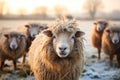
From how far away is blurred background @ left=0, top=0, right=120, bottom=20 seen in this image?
875cm

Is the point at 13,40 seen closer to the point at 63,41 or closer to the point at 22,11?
the point at 63,41

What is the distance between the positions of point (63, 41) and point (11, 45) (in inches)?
102

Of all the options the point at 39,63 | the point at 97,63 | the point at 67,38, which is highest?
the point at 67,38

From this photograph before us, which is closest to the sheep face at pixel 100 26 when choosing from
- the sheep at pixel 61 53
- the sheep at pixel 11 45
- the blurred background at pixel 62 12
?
the blurred background at pixel 62 12

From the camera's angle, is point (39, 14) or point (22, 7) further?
point (22, 7)

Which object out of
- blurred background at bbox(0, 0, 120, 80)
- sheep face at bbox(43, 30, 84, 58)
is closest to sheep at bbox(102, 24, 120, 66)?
blurred background at bbox(0, 0, 120, 80)

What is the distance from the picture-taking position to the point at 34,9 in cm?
917

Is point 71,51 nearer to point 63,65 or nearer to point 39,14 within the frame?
point 63,65

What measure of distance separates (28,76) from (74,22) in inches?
83.7

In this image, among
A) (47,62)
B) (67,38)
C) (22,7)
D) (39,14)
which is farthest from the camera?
(22,7)

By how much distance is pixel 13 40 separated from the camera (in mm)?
5750

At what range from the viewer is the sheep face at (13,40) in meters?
5.72

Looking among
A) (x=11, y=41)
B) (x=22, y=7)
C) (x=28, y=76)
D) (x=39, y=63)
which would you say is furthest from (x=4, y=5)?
(x=39, y=63)

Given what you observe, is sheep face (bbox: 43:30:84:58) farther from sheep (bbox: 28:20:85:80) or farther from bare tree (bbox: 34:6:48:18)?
bare tree (bbox: 34:6:48:18)
